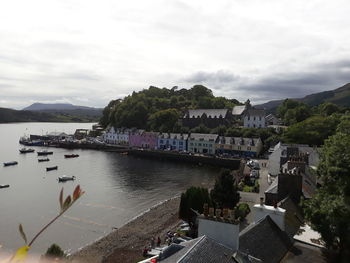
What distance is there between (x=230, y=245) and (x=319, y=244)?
586cm

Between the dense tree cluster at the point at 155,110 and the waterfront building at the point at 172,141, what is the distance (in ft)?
14.7

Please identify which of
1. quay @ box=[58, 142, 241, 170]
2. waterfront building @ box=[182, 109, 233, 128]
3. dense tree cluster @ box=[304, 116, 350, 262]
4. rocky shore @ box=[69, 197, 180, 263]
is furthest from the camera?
waterfront building @ box=[182, 109, 233, 128]

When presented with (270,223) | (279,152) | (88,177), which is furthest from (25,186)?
(270,223)

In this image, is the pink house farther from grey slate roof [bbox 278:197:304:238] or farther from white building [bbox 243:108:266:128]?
grey slate roof [bbox 278:197:304:238]

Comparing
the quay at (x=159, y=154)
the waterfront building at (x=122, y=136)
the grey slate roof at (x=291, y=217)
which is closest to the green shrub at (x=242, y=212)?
the grey slate roof at (x=291, y=217)

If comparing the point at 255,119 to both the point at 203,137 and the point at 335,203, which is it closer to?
the point at 203,137

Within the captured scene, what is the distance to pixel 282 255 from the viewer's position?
45.8ft

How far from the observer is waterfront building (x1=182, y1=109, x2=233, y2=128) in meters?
91.8

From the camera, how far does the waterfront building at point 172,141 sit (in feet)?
269

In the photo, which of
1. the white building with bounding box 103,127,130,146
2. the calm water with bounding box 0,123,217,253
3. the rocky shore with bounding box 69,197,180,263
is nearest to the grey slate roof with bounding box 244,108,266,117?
the calm water with bounding box 0,123,217,253

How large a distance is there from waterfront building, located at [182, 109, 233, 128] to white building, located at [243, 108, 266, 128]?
240 inches

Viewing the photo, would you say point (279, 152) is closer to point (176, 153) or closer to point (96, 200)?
point (96, 200)

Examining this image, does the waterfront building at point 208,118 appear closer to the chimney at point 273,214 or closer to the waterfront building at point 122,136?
the waterfront building at point 122,136

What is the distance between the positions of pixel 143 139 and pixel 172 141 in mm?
10496
